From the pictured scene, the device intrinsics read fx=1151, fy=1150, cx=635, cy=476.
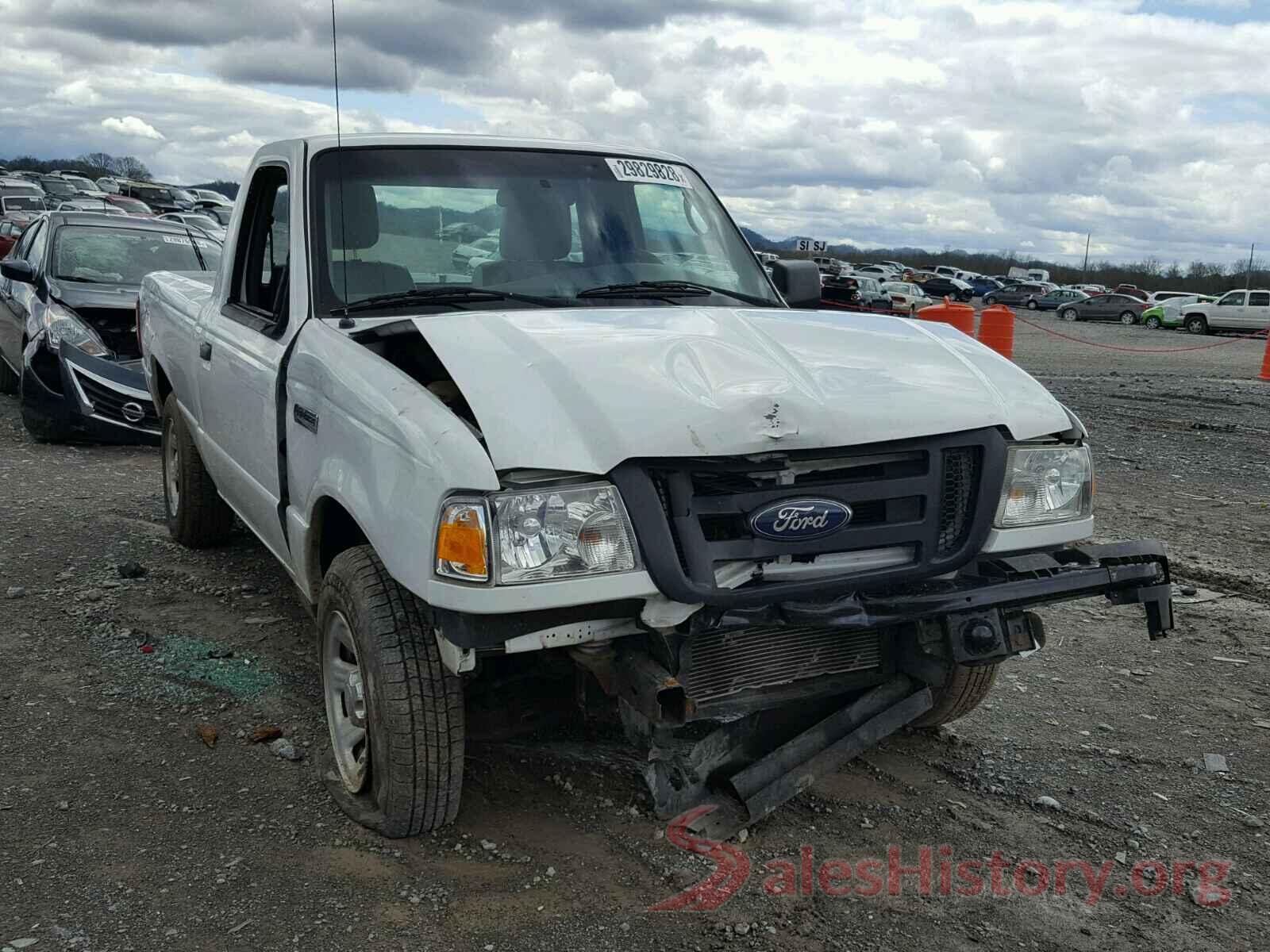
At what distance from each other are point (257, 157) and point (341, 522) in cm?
193

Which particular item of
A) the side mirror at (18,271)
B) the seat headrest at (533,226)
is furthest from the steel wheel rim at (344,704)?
the side mirror at (18,271)

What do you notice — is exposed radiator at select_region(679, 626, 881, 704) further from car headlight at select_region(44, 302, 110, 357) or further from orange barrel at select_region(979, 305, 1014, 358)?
orange barrel at select_region(979, 305, 1014, 358)

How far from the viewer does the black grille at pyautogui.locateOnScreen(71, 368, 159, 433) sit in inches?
347

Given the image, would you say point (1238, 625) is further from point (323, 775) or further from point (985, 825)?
point (323, 775)

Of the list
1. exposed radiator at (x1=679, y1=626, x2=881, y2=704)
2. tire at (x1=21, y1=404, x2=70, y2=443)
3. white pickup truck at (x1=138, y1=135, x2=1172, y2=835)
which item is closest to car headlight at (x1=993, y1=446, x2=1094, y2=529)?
white pickup truck at (x1=138, y1=135, x2=1172, y2=835)

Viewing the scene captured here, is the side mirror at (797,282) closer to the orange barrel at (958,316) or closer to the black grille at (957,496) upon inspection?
the black grille at (957,496)

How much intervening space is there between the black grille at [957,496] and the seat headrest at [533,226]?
1658 millimetres

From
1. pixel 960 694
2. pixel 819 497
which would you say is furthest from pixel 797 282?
pixel 819 497

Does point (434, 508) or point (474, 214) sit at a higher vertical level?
point (474, 214)

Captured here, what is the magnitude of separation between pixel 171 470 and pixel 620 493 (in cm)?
440

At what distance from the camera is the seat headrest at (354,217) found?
3.97 m

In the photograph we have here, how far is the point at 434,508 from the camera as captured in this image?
9.00ft

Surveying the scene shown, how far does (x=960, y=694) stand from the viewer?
13.0 feet

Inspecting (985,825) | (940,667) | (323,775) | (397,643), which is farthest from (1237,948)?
(323,775)
